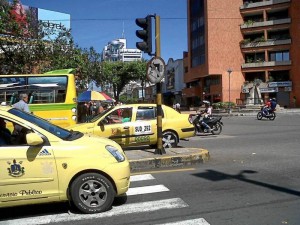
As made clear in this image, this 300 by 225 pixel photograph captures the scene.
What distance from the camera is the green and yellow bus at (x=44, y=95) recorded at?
47.1 ft

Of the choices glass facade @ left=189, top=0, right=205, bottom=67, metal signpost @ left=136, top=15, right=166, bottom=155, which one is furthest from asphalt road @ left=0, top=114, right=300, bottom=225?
glass facade @ left=189, top=0, right=205, bottom=67

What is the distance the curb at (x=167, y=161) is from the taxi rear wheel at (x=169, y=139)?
241cm

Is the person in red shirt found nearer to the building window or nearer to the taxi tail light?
the taxi tail light

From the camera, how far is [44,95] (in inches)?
572

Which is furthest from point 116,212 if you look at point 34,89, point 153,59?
point 34,89

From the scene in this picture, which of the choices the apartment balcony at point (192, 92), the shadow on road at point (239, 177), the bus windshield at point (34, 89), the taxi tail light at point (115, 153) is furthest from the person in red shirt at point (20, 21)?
the apartment balcony at point (192, 92)

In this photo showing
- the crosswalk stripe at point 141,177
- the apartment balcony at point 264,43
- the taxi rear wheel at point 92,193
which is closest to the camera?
the taxi rear wheel at point 92,193

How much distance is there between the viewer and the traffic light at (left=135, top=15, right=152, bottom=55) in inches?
382

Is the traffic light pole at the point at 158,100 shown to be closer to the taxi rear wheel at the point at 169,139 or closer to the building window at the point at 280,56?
the taxi rear wheel at the point at 169,139

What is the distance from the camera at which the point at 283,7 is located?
193 feet

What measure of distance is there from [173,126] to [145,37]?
11.0 ft

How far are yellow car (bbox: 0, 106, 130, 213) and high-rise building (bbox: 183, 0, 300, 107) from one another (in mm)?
53840

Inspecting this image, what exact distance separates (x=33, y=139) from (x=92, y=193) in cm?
113

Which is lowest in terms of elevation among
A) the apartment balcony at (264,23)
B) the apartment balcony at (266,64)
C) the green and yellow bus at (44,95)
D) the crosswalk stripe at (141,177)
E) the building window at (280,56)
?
the crosswalk stripe at (141,177)
